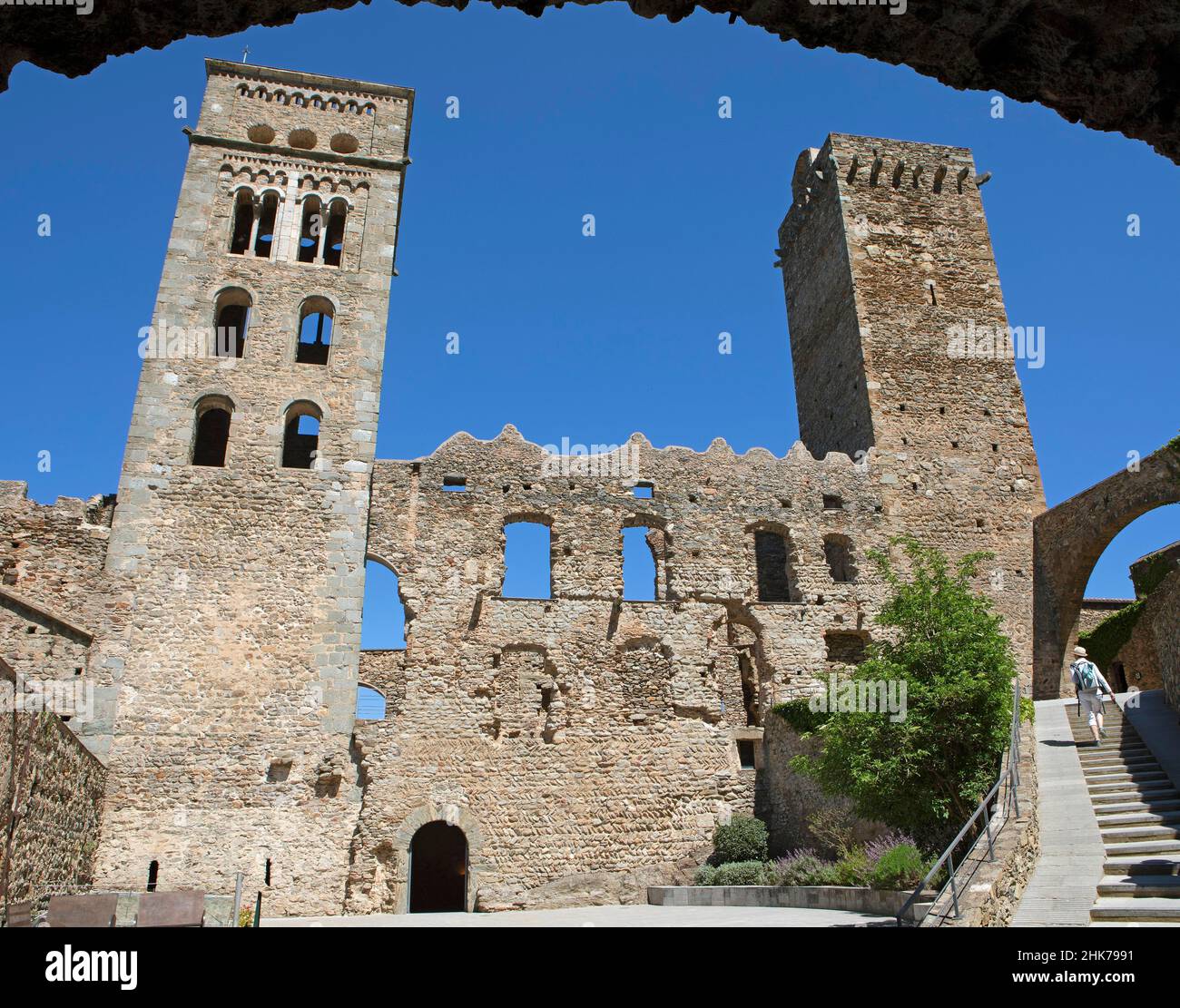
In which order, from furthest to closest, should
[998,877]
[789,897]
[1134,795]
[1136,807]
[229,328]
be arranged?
1. [229,328]
2. [789,897]
3. [1134,795]
4. [1136,807]
5. [998,877]

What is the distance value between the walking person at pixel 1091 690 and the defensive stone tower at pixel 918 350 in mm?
7722

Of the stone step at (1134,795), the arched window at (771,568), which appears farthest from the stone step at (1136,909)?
the arched window at (771,568)

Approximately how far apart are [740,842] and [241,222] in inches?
697

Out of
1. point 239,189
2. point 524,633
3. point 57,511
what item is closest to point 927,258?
point 524,633

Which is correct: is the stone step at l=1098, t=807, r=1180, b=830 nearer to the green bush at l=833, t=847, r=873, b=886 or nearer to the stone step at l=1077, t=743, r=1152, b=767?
the stone step at l=1077, t=743, r=1152, b=767

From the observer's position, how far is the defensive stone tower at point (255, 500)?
14.2 metres

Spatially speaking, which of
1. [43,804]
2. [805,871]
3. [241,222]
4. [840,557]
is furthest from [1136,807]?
[241,222]

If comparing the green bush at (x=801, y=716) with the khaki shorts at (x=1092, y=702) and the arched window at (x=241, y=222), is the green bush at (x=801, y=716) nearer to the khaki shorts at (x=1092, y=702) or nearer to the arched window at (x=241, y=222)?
the khaki shorts at (x=1092, y=702)

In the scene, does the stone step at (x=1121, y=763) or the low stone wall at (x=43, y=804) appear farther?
the stone step at (x=1121, y=763)

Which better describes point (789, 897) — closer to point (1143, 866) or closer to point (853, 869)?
point (853, 869)

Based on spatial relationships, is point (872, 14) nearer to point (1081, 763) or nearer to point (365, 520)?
point (1081, 763)

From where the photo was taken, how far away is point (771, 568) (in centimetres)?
2175

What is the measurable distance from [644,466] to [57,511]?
38.9 feet

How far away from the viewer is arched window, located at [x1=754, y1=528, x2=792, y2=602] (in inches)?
846
